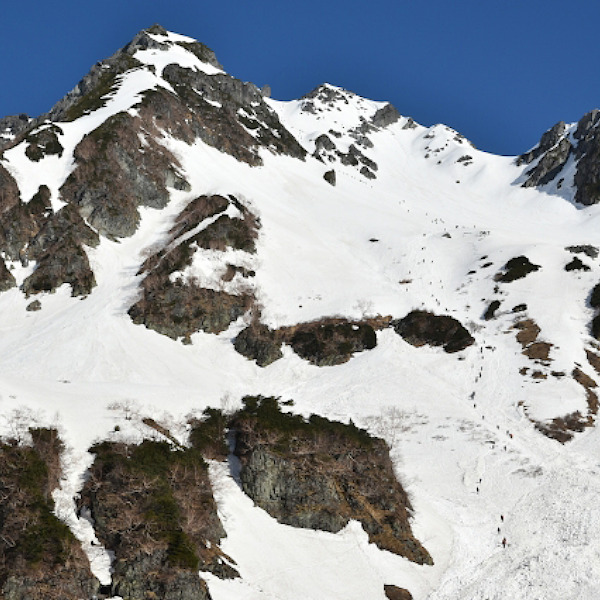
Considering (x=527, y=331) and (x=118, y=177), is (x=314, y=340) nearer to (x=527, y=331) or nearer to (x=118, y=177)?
(x=527, y=331)

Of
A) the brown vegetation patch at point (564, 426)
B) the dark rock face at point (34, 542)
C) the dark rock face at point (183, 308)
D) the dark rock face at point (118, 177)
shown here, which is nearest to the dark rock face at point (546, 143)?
the dark rock face at point (118, 177)

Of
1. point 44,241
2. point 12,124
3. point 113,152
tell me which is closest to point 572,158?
point 113,152

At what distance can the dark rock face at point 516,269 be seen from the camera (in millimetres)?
86375

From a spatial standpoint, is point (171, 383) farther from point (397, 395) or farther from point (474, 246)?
point (474, 246)

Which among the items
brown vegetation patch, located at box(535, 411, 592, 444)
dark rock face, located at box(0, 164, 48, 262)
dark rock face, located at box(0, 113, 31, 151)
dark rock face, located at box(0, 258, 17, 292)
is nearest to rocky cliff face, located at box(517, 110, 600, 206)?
brown vegetation patch, located at box(535, 411, 592, 444)

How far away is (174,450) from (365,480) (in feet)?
54.9

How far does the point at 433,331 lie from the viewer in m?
75.2

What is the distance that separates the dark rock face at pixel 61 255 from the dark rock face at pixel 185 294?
9.68 m

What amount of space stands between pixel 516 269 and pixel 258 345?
47.0 metres

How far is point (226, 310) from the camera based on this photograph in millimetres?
78750

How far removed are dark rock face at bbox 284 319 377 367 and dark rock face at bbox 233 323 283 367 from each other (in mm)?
3101

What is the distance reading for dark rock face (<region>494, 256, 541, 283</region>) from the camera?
86375mm

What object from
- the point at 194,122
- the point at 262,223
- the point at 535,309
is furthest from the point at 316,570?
the point at 194,122

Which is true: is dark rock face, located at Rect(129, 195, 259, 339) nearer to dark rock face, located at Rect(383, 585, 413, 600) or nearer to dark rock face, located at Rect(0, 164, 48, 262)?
dark rock face, located at Rect(0, 164, 48, 262)
